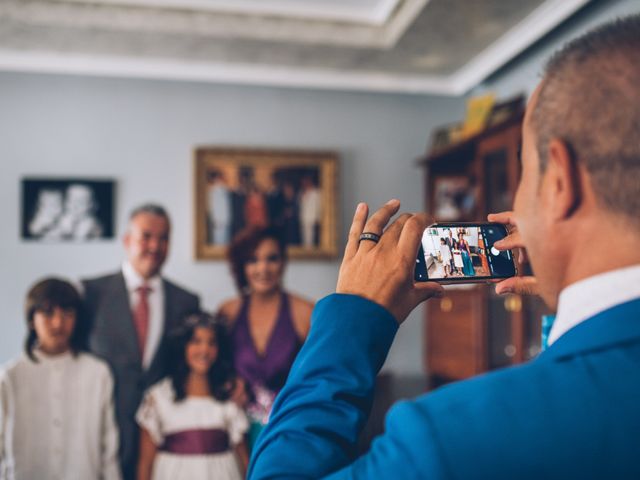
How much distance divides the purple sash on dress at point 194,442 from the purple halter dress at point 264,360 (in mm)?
212

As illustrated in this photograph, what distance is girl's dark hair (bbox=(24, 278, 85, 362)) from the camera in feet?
9.28

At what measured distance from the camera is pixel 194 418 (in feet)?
9.76

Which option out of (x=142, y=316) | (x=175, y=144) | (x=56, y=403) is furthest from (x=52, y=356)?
(x=175, y=144)

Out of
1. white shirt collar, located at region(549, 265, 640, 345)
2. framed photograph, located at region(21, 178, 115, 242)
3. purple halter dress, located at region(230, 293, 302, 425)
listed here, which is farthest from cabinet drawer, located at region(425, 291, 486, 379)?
white shirt collar, located at region(549, 265, 640, 345)

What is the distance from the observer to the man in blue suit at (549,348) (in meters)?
0.49

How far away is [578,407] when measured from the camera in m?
0.49

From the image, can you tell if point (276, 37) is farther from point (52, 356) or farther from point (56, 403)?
point (56, 403)

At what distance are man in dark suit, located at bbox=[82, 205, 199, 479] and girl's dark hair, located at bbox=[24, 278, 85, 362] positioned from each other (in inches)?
2.1

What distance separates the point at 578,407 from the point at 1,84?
481 cm

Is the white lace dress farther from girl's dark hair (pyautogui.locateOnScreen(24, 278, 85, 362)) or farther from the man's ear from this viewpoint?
the man's ear

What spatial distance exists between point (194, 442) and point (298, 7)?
280cm

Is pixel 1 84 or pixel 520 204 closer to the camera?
pixel 520 204

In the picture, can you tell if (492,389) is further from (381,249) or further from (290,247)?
(290,247)

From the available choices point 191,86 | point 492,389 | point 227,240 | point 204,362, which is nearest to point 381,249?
point 492,389
